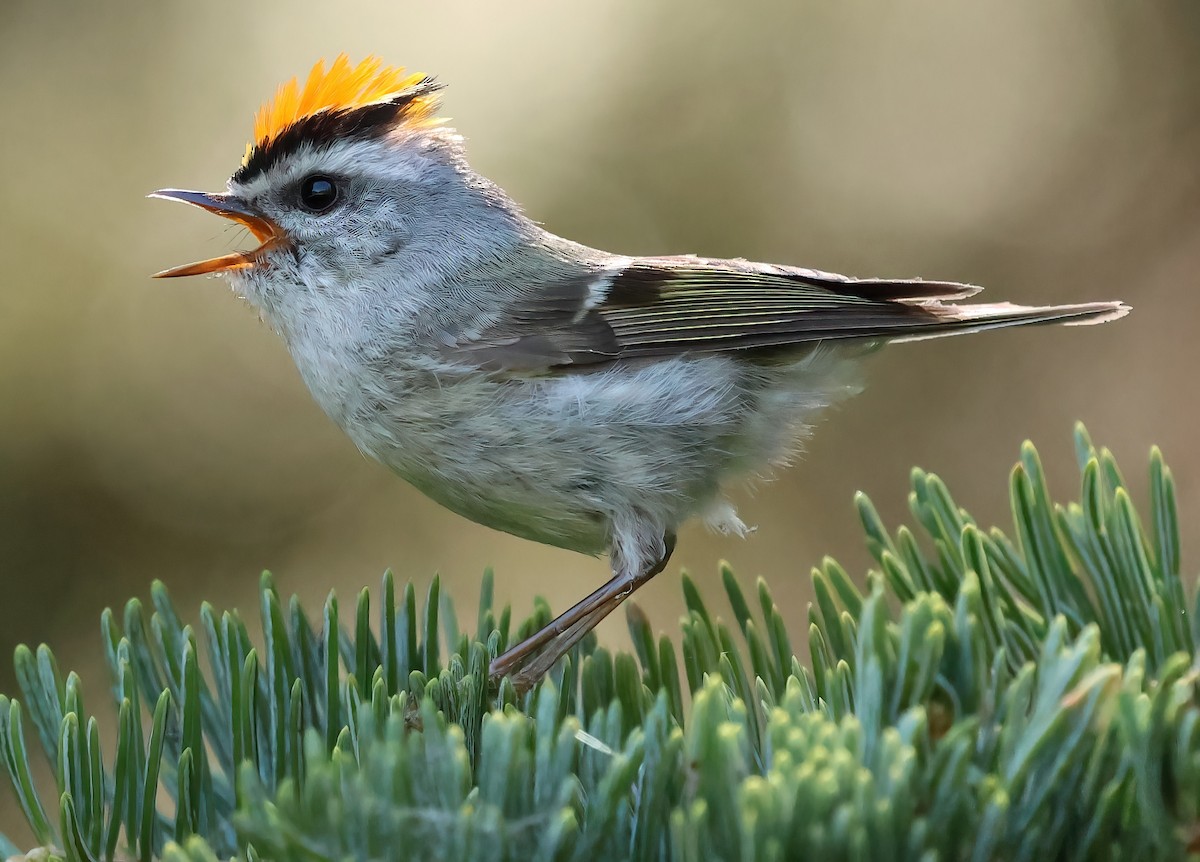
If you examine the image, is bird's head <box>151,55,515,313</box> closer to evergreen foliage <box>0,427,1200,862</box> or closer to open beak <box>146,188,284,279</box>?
open beak <box>146,188,284,279</box>

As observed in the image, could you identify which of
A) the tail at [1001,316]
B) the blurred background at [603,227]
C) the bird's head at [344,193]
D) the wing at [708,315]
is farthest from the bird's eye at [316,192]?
the tail at [1001,316]

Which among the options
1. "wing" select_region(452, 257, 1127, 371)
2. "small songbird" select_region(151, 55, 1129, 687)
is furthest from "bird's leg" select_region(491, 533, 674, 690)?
"wing" select_region(452, 257, 1127, 371)

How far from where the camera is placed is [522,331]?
1.52 metres

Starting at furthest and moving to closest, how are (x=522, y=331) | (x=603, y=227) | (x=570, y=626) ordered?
1. (x=603, y=227)
2. (x=522, y=331)
3. (x=570, y=626)

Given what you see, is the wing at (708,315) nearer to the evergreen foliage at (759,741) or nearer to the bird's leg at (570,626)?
the bird's leg at (570,626)

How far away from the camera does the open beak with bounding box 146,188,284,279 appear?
1453 mm

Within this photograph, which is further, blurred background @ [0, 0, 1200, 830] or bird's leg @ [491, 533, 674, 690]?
blurred background @ [0, 0, 1200, 830]

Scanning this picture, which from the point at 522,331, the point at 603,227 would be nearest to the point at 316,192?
the point at 522,331

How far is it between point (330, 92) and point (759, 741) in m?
1.13

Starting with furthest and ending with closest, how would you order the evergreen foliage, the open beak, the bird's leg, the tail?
the open beak, the tail, the bird's leg, the evergreen foliage

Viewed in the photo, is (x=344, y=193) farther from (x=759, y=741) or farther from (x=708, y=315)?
(x=759, y=741)

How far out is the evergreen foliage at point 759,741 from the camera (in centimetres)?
49

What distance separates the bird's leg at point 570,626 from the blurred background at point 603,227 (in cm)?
51

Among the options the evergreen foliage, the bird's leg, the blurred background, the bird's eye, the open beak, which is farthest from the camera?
the blurred background
